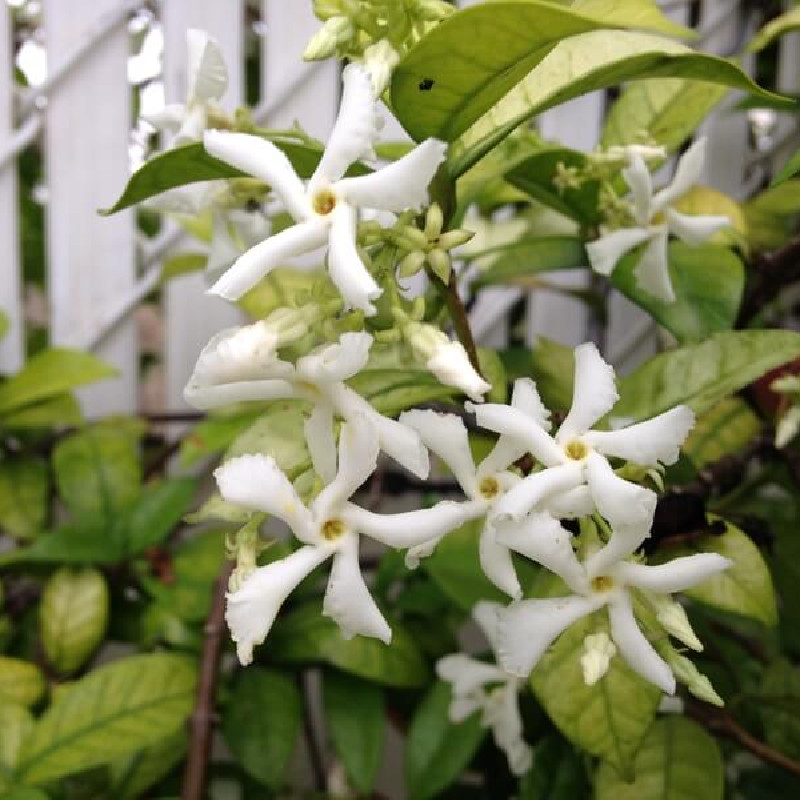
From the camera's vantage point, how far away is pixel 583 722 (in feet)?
1.59

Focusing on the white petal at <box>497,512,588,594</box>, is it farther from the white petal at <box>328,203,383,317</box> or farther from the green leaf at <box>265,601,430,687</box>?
the green leaf at <box>265,601,430,687</box>

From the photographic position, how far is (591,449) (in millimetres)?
402

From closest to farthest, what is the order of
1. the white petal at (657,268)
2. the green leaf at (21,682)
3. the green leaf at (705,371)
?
the green leaf at (705,371) → the white petal at (657,268) → the green leaf at (21,682)

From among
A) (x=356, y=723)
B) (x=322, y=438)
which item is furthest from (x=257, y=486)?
(x=356, y=723)

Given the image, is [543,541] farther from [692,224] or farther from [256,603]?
[692,224]

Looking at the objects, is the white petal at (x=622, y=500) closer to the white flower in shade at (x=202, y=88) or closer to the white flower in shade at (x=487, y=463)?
the white flower in shade at (x=487, y=463)

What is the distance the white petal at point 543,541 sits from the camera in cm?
38

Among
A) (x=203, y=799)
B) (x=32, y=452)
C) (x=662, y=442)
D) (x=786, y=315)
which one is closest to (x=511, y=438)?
(x=662, y=442)

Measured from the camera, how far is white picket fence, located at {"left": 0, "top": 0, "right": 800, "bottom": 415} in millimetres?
1039

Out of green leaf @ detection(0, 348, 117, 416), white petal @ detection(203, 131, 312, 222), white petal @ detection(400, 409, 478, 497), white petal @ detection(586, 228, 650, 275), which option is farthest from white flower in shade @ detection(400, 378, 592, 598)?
green leaf @ detection(0, 348, 117, 416)

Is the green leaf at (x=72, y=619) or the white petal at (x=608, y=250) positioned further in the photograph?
the green leaf at (x=72, y=619)

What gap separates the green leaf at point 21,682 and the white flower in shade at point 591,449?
1.81 feet

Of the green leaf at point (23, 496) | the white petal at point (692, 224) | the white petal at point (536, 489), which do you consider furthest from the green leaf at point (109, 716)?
the white petal at point (692, 224)

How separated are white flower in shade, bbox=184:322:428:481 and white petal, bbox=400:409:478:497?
29 mm
